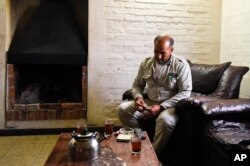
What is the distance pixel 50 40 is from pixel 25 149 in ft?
4.33

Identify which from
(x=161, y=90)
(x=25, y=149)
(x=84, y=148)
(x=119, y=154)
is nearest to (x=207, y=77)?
(x=161, y=90)

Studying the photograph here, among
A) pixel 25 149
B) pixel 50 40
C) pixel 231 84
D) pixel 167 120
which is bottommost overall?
pixel 25 149

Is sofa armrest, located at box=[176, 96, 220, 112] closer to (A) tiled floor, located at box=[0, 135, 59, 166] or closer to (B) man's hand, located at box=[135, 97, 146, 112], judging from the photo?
(B) man's hand, located at box=[135, 97, 146, 112]

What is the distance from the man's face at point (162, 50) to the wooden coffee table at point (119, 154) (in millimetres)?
955

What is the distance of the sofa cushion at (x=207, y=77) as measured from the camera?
8.87 feet

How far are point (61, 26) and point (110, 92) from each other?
1.03m

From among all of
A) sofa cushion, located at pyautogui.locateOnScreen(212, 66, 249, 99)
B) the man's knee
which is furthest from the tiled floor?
sofa cushion, located at pyautogui.locateOnScreen(212, 66, 249, 99)

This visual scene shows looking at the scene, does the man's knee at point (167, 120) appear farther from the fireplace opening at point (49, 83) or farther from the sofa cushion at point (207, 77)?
the fireplace opening at point (49, 83)

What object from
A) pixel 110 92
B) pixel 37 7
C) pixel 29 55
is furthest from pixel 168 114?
pixel 37 7

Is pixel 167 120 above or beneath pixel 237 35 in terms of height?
beneath

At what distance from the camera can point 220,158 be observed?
1.81 m

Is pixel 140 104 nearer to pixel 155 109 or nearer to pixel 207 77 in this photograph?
pixel 155 109

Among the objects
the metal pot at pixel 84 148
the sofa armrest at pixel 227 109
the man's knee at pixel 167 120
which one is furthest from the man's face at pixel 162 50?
the metal pot at pixel 84 148

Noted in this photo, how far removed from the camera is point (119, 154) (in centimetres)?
156
